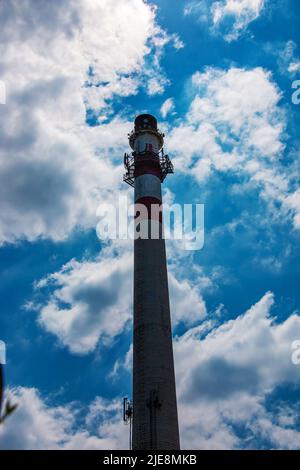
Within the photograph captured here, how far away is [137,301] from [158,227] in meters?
7.99

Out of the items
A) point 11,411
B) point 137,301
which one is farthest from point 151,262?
point 11,411

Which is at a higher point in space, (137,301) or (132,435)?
(137,301)

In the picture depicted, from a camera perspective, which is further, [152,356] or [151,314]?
[151,314]

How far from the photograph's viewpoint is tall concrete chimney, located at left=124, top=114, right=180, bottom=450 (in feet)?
116

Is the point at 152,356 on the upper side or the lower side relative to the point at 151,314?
lower

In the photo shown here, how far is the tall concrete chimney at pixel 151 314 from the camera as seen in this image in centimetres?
3531

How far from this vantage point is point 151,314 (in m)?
40.2
